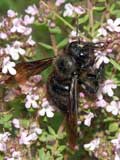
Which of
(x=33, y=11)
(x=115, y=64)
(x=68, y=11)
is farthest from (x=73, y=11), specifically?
(x=115, y=64)

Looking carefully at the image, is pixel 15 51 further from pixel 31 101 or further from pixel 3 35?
pixel 31 101

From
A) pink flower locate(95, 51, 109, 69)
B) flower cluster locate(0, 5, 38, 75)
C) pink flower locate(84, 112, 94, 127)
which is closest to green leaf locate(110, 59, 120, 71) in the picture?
pink flower locate(95, 51, 109, 69)

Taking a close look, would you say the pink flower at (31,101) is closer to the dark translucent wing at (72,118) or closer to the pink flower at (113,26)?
the dark translucent wing at (72,118)

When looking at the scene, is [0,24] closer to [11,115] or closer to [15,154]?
[11,115]

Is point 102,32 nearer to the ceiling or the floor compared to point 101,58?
nearer to the ceiling

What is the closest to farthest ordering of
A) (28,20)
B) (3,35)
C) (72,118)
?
(72,118) < (3,35) < (28,20)

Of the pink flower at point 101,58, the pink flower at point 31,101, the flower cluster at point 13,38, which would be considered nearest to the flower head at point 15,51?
the flower cluster at point 13,38
